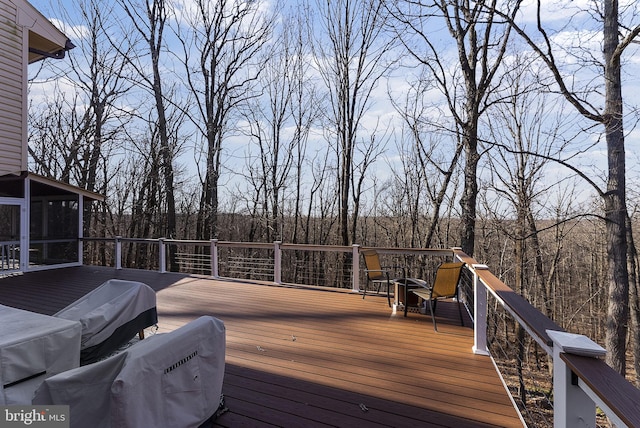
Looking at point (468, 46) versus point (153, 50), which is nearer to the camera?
point (468, 46)

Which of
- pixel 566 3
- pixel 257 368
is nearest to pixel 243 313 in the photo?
pixel 257 368

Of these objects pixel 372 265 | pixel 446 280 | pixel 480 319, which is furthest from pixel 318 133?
pixel 480 319

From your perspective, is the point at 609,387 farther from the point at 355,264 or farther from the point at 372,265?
the point at 355,264

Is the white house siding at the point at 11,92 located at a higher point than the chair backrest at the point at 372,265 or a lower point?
higher

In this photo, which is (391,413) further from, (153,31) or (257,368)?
(153,31)

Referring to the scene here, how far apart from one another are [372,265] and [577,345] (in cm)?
400

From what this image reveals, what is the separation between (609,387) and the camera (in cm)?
102

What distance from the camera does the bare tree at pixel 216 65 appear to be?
12.4 meters

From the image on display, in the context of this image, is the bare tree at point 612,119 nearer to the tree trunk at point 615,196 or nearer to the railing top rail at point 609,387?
the tree trunk at point 615,196

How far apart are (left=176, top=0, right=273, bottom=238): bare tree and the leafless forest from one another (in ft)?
0.17

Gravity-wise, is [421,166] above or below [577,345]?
above

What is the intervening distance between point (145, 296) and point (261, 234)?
468 inches

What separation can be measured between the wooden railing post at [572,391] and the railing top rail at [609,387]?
4cm

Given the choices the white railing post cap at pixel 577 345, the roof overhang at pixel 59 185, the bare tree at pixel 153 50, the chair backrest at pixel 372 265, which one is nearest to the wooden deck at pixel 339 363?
the chair backrest at pixel 372 265
